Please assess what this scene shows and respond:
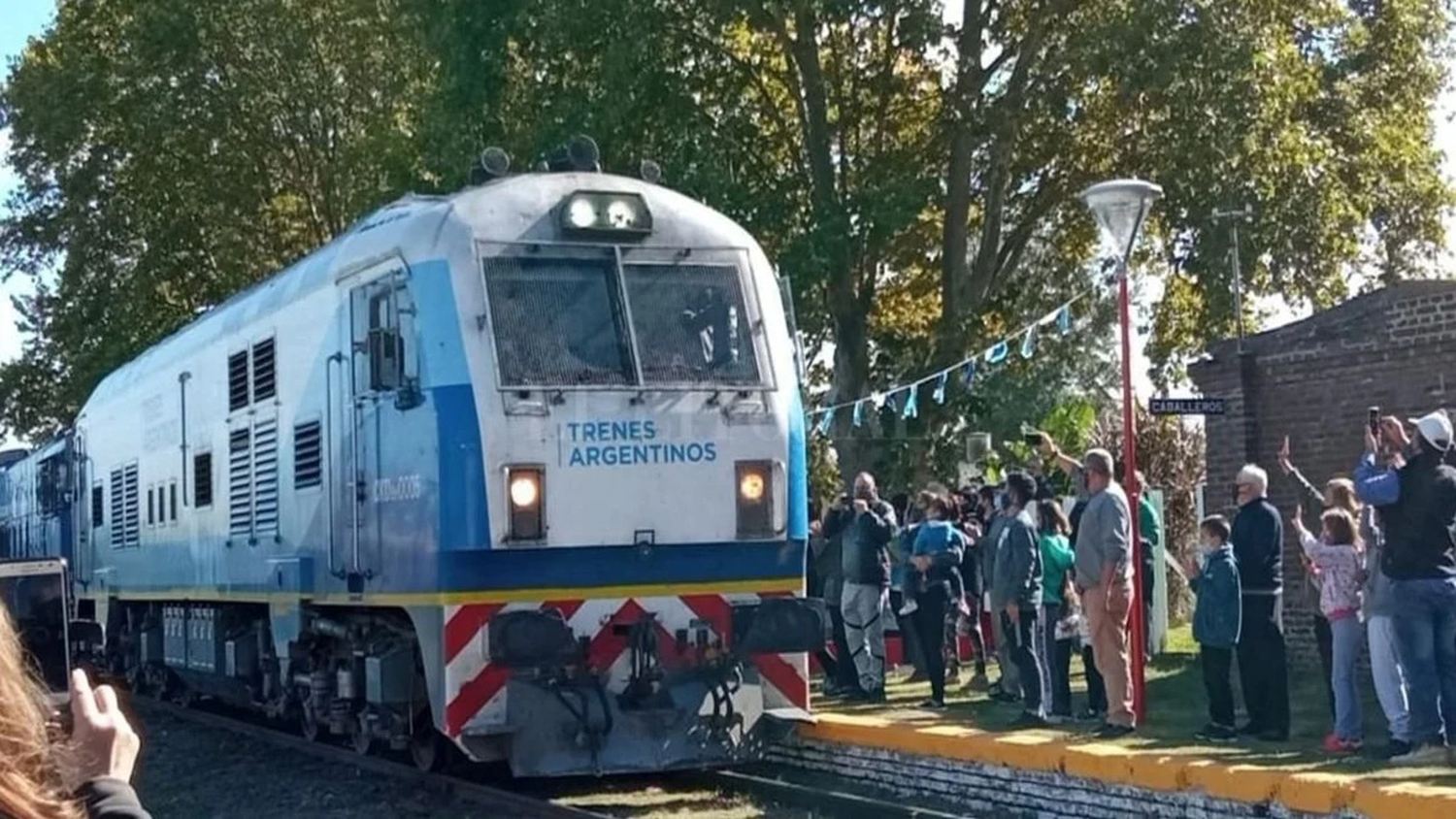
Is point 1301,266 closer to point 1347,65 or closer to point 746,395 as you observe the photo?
point 1347,65

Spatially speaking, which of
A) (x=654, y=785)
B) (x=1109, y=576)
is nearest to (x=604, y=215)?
(x=1109, y=576)

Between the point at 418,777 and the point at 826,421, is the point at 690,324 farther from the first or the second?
the point at 826,421

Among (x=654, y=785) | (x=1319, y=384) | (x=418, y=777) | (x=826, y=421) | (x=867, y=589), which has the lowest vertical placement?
(x=654, y=785)

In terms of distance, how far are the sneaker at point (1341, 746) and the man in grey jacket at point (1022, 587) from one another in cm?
232

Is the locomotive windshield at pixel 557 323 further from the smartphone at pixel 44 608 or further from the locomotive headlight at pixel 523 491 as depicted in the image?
the smartphone at pixel 44 608

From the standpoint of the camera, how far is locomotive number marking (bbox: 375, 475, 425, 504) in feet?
36.4

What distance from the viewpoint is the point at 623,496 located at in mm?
11070

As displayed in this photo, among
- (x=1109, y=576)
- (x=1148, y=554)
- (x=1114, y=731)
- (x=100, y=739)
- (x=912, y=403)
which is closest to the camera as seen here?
(x=100, y=739)

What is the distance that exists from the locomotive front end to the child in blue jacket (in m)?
2.42

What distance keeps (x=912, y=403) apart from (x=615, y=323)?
37.3 ft

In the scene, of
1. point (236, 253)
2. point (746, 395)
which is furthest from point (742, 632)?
point (236, 253)

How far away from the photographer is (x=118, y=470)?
20.5 meters

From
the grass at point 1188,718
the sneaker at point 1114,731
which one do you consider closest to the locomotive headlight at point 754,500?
the grass at point 1188,718

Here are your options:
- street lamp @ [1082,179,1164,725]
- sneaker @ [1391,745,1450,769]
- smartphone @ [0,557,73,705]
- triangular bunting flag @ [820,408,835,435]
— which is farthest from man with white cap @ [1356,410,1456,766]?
triangular bunting flag @ [820,408,835,435]
